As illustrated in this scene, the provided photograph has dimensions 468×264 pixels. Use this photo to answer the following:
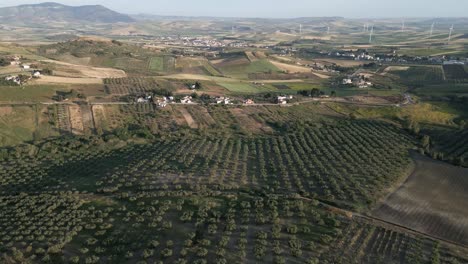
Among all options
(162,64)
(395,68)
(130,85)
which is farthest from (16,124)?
(395,68)

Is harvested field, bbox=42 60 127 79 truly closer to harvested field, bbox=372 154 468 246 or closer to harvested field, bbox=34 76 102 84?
harvested field, bbox=34 76 102 84

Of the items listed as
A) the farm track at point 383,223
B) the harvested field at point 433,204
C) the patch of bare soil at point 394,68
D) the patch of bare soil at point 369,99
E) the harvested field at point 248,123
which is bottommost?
the harvested field at point 248,123

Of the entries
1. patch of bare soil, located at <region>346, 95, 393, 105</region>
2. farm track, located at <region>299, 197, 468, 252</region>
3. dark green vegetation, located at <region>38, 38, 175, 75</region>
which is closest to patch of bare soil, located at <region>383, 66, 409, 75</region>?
patch of bare soil, located at <region>346, 95, 393, 105</region>

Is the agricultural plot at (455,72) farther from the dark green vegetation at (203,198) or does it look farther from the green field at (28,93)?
the green field at (28,93)

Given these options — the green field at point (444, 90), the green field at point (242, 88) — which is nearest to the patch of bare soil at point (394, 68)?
the green field at point (444, 90)

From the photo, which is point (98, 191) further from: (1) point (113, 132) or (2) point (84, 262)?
(1) point (113, 132)

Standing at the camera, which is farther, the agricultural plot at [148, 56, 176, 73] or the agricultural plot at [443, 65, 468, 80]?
the agricultural plot at [148, 56, 176, 73]
